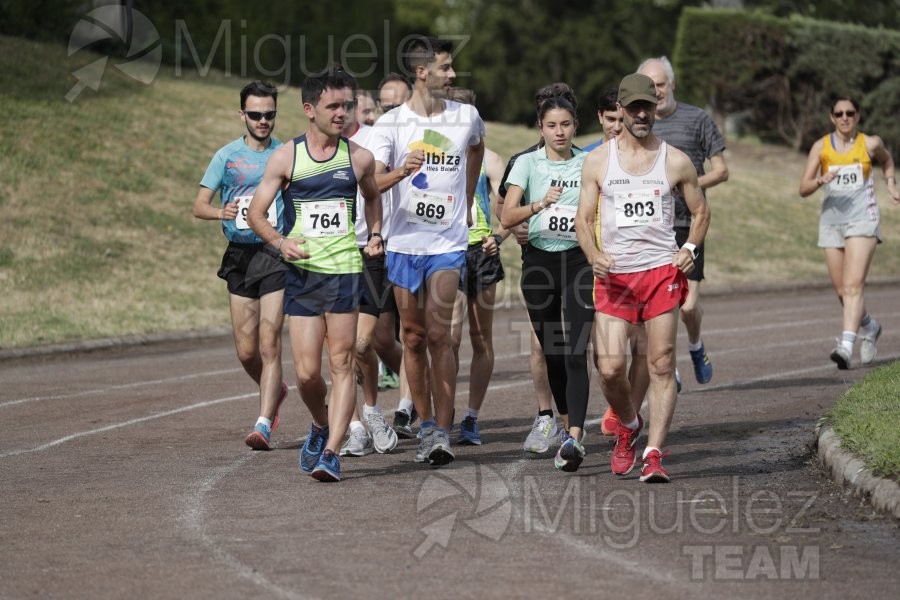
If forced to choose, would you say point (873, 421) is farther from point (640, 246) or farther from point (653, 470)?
point (640, 246)

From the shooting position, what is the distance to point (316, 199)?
912cm

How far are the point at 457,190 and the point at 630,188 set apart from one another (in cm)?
137

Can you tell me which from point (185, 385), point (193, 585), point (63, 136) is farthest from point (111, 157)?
point (193, 585)

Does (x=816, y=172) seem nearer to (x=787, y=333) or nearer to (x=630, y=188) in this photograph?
(x=787, y=333)

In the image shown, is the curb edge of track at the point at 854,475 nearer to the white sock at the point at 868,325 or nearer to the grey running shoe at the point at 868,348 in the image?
the grey running shoe at the point at 868,348

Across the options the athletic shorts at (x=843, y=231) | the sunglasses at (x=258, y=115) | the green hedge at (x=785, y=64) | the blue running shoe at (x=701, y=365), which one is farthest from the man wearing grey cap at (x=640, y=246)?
the green hedge at (x=785, y=64)

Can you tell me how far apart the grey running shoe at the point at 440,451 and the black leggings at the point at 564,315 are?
77 centimetres

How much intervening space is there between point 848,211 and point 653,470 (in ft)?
21.4

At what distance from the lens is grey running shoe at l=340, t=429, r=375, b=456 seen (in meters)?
10.2

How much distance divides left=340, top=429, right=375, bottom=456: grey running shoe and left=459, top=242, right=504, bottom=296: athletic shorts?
4.02ft

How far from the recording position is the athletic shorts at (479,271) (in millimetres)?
10734

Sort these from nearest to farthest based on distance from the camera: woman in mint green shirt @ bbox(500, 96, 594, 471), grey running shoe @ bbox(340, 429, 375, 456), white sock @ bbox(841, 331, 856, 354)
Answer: woman in mint green shirt @ bbox(500, 96, 594, 471) → grey running shoe @ bbox(340, 429, 375, 456) → white sock @ bbox(841, 331, 856, 354)

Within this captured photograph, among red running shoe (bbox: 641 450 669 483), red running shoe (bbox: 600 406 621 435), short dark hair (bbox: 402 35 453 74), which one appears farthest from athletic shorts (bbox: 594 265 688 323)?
short dark hair (bbox: 402 35 453 74)

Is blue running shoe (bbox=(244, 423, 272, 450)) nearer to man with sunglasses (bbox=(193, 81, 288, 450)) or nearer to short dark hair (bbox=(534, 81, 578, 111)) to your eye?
man with sunglasses (bbox=(193, 81, 288, 450))
